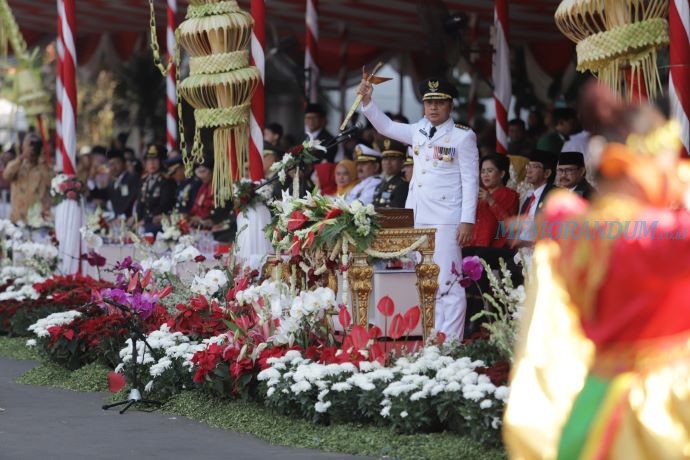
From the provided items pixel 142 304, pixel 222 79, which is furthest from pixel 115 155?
pixel 142 304

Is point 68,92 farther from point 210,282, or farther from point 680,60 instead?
point 680,60

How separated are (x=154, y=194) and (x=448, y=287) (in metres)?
6.44

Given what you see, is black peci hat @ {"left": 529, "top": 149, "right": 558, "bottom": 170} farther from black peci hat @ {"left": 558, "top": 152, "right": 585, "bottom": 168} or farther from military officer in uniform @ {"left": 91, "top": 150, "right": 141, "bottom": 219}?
military officer in uniform @ {"left": 91, "top": 150, "right": 141, "bottom": 219}

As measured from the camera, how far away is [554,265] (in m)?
3.78

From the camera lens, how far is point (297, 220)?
7977 millimetres

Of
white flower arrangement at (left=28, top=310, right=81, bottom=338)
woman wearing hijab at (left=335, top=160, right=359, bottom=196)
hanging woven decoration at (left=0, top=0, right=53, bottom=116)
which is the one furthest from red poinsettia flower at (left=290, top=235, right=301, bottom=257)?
hanging woven decoration at (left=0, top=0, right=53, bottom=116)

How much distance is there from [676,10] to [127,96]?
1744 centimetres

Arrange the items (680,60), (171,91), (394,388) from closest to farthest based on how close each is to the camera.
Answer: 1. (394,388)
2. (680,60)
3. (171,91)

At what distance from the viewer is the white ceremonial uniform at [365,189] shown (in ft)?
37.1

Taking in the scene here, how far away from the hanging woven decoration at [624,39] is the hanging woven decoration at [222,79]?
10.4ft

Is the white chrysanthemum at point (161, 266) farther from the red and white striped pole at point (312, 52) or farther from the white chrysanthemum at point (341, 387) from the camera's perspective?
the red and white striped pole at point (312, 52)

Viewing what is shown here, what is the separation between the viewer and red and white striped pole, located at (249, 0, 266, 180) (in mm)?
9961

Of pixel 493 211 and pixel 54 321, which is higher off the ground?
pixel 493 211

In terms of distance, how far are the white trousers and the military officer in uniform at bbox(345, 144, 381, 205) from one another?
2820mm
